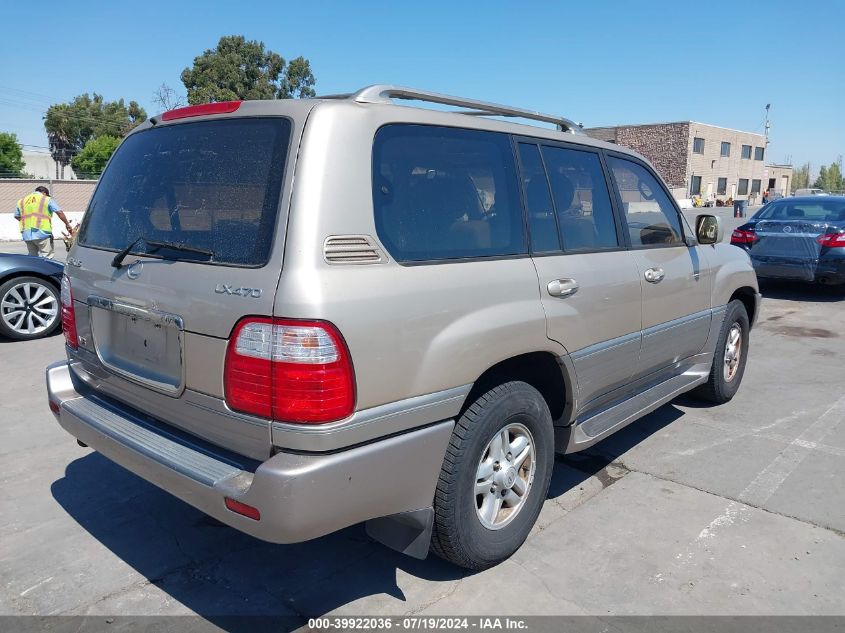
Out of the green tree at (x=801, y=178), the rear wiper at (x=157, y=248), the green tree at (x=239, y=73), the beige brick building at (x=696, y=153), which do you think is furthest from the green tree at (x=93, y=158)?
the green tree at (x=801, y=178)

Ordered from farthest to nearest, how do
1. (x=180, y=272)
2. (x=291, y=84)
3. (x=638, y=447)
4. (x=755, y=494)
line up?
(x=291, y=84) < (x=638, y=447) < (x=755, y=494) < (x=180, y=272)

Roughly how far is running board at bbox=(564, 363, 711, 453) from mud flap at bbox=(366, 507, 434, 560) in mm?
1090

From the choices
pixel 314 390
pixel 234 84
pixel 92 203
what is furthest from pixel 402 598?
pixel 234 84

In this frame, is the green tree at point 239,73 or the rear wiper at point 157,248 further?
the green tree at point 239,73

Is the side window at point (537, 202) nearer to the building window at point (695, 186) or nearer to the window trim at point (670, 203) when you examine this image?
the window trim at point (670, 203)

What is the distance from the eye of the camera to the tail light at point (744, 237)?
1008 centimetres

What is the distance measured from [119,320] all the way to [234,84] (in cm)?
5098

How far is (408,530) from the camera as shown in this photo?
103 inches

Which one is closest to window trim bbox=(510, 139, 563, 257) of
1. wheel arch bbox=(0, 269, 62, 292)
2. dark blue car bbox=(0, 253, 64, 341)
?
wheel arch bbox=(0, 269, 62, 292)

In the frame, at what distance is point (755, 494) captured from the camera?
12.3 feet

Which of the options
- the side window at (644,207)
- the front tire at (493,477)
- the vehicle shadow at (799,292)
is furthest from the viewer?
the vehicle shadow at (799,292)

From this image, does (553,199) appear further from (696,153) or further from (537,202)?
(696,153)

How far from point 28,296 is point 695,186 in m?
61.0

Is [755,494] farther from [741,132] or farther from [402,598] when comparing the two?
[741,132]
